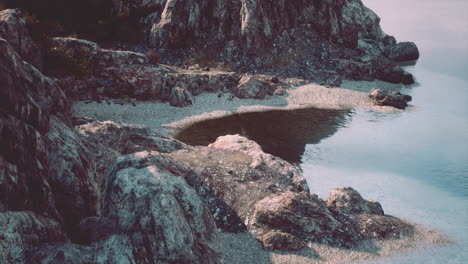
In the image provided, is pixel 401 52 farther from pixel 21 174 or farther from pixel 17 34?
pixel 21 174

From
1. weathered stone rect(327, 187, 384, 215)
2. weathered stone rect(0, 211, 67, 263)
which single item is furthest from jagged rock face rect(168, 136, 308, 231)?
weathered stone rect(0, 211, 67, 263)

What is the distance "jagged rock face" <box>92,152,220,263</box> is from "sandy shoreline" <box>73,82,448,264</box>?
4795 mm

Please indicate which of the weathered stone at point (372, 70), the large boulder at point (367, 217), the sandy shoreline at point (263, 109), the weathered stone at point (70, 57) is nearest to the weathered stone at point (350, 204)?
the large boulder at point (367, 217)

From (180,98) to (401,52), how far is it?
76146mm

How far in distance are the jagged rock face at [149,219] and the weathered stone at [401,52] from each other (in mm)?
90695

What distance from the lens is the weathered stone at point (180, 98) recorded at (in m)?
39.6

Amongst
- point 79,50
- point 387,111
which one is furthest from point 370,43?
point 79,50

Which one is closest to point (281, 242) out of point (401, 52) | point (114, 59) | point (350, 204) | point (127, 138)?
point (350, 204)

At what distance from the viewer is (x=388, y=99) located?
48.4 metres

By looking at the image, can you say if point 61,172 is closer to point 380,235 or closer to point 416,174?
point 380,235

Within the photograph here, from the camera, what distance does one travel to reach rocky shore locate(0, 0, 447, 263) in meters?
7.38

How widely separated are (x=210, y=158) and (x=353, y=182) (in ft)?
42.7

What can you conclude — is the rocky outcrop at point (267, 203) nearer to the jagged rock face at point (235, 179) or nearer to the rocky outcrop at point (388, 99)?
the jagged rock face at point (235, 179)

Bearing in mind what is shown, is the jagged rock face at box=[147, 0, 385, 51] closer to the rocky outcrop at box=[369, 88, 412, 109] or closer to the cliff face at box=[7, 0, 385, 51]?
the cliff face at box=[7, 0, 385, 51]
